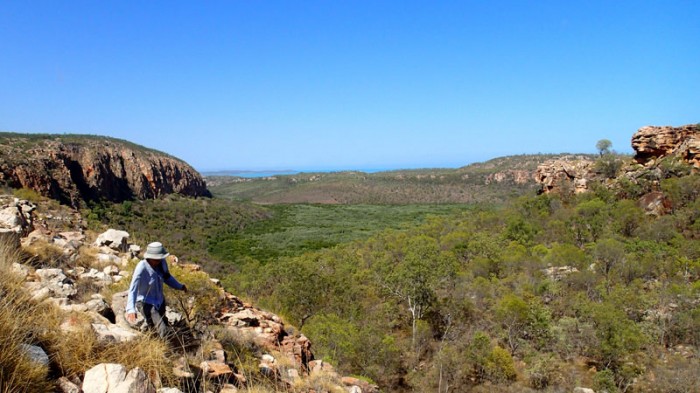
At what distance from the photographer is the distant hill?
114188 mm

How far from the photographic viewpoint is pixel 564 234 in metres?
32.5

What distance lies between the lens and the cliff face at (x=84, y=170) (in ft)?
138

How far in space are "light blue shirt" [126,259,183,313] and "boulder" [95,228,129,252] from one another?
18.8ft

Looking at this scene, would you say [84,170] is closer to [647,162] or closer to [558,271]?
[558,271]

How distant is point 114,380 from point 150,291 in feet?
5.76

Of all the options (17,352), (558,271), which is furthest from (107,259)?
(558,271)

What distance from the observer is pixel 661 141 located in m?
36.6

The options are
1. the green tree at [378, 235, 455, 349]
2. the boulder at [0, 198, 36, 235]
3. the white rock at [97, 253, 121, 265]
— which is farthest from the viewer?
the green tree at [378, 235, 455, 349]

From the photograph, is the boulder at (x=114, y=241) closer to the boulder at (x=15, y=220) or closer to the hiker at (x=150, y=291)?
the boulder at (x=15, y=220)

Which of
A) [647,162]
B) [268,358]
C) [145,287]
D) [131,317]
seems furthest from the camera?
[647,162]

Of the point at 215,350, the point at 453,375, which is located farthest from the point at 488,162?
the point at 215,350

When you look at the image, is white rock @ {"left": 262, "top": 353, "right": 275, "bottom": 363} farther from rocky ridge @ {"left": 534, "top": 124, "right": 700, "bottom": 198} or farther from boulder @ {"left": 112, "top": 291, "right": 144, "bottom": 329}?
rocky ridge @ {"left": 534, "top": 124, "right": 700, "bottom": 198}

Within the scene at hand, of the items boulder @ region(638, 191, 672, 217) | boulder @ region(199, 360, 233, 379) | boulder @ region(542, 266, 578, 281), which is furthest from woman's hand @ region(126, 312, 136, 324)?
boulder @ region(638, 191, 672, 217)

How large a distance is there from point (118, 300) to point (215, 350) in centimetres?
144
